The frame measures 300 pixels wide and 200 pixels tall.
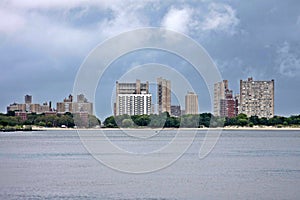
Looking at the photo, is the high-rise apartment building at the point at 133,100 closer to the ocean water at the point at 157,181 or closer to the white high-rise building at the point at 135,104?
the white high-rise building at the point at 135,104

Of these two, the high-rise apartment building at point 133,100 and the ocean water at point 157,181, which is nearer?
the ocean water at point 157,181

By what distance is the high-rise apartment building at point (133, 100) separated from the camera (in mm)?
151375

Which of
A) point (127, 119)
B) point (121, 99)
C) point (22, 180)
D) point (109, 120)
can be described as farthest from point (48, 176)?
point (109, 120)

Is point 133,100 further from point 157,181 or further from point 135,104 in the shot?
point 157,181

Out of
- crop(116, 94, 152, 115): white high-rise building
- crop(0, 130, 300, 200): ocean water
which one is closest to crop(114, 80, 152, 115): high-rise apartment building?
crop(116, 94, 152, 115): white high-rise building

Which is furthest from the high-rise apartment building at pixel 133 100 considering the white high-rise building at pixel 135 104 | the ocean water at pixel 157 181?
the ocean water at pixel 157 181

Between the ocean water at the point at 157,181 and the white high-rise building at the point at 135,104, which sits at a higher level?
the white high-rise building at the point at 135,104

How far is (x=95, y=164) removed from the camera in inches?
2403

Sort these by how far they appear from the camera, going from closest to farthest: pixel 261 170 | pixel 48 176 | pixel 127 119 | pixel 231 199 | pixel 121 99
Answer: pixel 231 199, pixel 48 176, pixel 261 170, pixel 121 99, pixel 127 119

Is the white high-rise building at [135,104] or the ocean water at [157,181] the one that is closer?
the ocean water at [157,181]

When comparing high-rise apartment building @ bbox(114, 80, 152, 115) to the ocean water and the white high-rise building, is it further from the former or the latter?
the ocean water

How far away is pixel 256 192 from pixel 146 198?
6.72m

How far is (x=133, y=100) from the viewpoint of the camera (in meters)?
173

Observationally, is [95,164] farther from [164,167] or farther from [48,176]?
[48,176]
